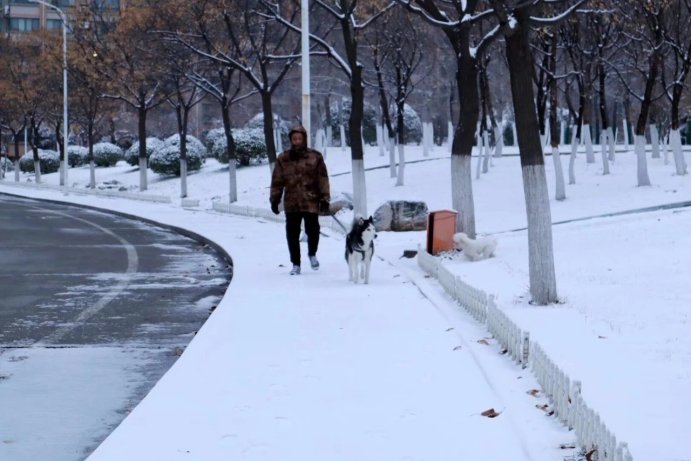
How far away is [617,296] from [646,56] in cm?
2632

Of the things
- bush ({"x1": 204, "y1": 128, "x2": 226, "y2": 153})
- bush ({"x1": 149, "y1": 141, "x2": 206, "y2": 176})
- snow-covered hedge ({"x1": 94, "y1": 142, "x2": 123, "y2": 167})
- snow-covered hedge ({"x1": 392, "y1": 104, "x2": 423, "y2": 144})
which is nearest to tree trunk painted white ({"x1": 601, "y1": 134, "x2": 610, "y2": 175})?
bush ({"x1": 204, "y1": 128, "x2": 226, "y2": 153})

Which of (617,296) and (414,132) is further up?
(414,132)

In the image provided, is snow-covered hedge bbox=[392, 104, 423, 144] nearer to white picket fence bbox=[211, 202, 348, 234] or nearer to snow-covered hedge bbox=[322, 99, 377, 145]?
snow-covered hedge bbox=[322, 99, 377, 145]

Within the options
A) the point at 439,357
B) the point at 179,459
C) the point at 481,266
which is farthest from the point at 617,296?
the point at 179,459

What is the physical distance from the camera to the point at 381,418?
6.55 m

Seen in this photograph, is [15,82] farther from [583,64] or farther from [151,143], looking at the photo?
[583,64]

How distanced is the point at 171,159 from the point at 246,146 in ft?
16.0

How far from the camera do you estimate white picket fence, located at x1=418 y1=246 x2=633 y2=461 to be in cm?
521

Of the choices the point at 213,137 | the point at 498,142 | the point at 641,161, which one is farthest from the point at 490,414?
the point at 213,137

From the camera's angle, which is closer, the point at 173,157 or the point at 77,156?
the point at 173,157

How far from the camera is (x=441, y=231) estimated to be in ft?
58.3

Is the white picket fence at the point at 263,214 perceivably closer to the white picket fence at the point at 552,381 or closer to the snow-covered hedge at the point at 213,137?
the white picket fence at the point at 552,381

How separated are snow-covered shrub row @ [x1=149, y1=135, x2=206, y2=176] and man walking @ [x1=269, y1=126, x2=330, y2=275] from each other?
144ft

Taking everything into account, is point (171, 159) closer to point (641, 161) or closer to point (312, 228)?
point (641, 161)
